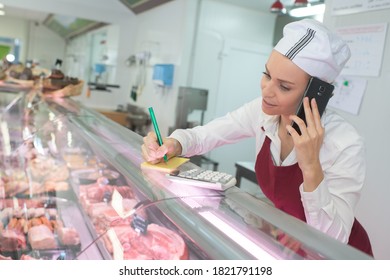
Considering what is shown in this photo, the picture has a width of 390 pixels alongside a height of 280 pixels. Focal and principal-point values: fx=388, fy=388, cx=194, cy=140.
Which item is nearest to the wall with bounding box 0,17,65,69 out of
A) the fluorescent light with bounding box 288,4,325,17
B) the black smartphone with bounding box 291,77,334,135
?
the fluorescent light with bounding box 288,4,325,17

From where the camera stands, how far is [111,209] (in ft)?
4.91

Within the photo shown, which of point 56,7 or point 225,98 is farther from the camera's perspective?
point 56,7

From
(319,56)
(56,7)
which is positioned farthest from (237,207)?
(56,7)

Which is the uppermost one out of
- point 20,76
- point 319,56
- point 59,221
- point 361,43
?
point 361,43

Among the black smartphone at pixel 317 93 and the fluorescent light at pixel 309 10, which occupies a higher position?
the fluorescent light at pixel 309 10

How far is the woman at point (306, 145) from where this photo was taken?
1134mm

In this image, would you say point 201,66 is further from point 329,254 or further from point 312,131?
point 329,254

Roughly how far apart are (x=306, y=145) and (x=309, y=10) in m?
3.80

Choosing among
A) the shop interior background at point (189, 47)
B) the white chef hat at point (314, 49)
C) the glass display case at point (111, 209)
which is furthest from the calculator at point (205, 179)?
the shop interior background at point (189, 47)

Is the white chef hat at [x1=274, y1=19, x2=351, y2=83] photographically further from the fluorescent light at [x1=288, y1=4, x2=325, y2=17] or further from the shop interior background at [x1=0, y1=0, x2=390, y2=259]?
the fluorescent light at [x1=288, y1=4, x2=325, y2=17]

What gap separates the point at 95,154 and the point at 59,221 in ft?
1.23

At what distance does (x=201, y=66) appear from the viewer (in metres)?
5.21

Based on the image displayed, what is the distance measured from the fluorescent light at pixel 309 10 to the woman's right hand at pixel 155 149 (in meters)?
3.46

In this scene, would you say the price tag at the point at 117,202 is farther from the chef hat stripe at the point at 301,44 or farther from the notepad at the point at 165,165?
the chef hat stripe at the point at 301,44
